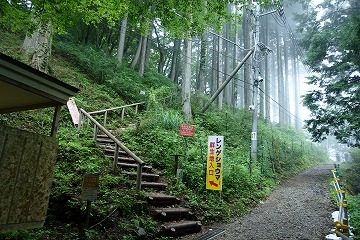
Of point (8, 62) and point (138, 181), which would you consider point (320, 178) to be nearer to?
point (138, 181)

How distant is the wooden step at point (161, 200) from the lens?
19.4ft

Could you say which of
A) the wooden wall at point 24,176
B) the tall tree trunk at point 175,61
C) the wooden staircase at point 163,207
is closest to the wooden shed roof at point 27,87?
the wooden wall at point 24,176

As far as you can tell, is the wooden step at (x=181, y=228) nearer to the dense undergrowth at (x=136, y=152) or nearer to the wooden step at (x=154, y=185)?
the dense undergrowth at (x=136, y=152)

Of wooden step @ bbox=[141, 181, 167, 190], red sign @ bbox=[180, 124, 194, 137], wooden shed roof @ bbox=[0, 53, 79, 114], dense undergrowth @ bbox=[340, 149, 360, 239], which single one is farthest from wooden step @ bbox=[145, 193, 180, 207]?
dense undergrowth @ bbox=[340, 149, 360, 239]

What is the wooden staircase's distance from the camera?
542 centimetres

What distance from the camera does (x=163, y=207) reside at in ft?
20.1

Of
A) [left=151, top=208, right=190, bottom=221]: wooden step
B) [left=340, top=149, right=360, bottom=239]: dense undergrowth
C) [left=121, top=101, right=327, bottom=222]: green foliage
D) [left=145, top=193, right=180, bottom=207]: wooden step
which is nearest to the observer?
[left=151, top=208, right=190, bottom=221]: wooden step

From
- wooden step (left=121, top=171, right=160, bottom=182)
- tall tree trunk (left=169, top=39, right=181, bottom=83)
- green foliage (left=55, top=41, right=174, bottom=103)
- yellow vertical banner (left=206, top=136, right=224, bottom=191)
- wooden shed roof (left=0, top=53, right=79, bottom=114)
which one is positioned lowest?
wooden step (left=121, top=171, right=160, bottom=182)

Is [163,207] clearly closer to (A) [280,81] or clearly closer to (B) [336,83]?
(B) [336,83]

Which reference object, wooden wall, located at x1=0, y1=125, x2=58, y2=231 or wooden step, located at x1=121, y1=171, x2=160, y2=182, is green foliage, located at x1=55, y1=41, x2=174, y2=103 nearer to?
wooden step, located at x1=121, y1=171, x2=160, y2=182

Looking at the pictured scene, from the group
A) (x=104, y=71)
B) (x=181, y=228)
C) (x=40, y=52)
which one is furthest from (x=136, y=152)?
(x=104, y=71)

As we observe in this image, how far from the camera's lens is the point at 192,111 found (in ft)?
52.6

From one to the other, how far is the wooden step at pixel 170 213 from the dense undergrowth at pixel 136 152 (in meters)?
0.26

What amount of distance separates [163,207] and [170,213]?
0.40 meters
